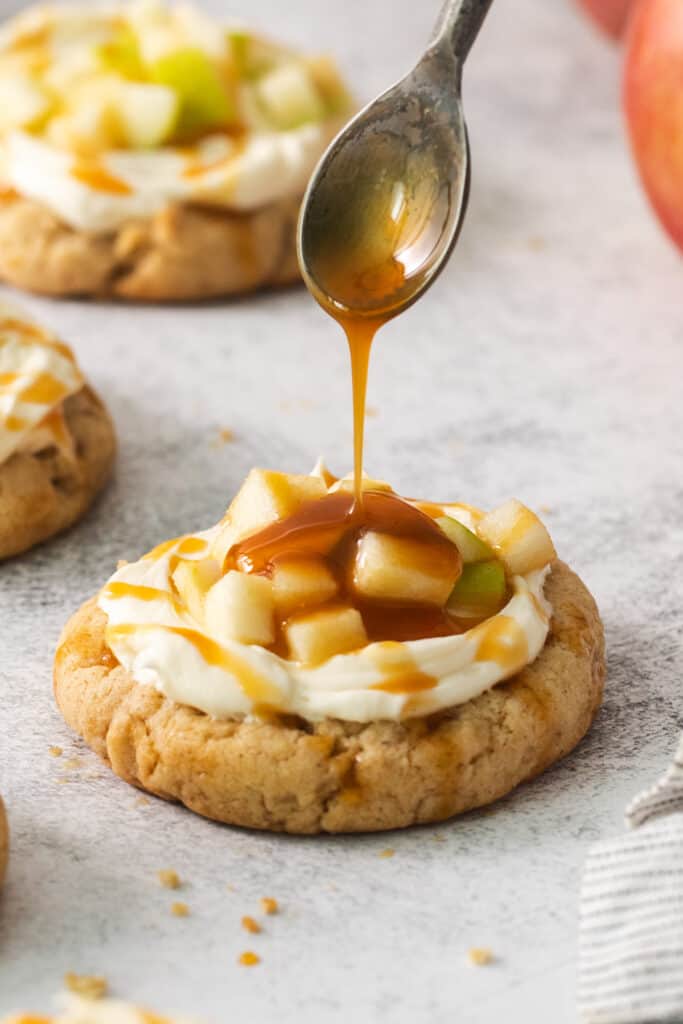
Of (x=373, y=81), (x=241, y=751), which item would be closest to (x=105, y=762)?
(x=241, y=751)

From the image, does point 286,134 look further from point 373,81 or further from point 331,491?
point 331,491

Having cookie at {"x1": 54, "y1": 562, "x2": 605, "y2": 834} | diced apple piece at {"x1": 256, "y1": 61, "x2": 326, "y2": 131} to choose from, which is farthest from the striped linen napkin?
diced apple piece at {"x1": 256, "y1": 61, "x2": 326, "y2": 131}

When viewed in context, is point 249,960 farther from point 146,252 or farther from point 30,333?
point 146,252

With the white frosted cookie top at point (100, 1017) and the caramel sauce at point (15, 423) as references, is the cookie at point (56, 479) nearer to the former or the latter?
the caramel sauce at point (15, 423)

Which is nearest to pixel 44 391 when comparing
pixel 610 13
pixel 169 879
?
pixel 169 879

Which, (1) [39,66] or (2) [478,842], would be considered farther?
(1) [39,66]

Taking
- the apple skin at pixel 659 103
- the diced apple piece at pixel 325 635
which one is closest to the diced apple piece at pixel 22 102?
the apple skin at pixel 659 103
